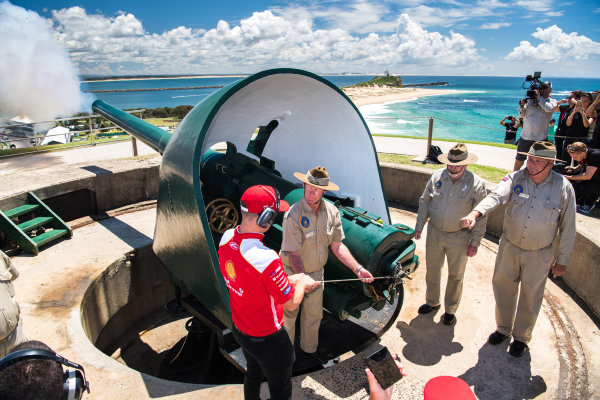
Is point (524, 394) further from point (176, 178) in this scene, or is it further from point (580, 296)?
point (176, 178)

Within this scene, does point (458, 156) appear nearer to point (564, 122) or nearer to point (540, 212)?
point (540, 212)

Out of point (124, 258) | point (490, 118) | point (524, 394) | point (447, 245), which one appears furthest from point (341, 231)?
point (490, 118)

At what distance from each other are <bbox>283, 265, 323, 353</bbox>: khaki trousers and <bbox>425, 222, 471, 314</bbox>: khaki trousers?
4.57 ft

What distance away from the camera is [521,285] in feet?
12.4

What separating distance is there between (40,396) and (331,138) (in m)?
4.53

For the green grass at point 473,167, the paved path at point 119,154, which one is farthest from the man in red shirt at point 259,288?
the paved path at point 119,154

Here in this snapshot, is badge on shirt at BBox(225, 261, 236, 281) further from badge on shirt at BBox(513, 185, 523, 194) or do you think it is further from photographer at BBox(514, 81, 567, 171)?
photographer at BBox(514, 81, 567, 171)

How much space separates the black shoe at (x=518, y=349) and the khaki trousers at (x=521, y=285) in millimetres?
38

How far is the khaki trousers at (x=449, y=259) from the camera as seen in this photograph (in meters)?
4.17

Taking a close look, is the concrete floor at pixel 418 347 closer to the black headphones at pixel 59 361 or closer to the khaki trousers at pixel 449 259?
the khaki trousers at pixel 449 259

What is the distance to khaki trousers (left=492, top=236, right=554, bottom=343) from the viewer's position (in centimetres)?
367

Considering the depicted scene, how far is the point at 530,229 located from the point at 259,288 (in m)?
2.58

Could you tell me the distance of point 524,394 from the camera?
3459 mm

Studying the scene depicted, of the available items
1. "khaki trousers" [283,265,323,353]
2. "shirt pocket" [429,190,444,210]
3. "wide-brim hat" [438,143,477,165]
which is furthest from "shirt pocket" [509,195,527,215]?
"khaki trousers" [283,265,323,353]
